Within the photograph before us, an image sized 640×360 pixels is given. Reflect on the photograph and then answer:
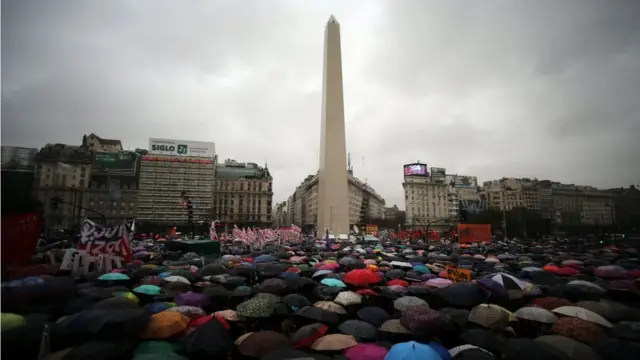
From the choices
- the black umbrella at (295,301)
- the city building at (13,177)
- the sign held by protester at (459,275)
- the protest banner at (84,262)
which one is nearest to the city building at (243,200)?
the protest banner at (84,262)

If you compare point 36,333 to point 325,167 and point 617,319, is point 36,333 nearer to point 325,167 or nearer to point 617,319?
point 617,319

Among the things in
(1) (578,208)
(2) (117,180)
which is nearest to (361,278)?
(1) (578,208)

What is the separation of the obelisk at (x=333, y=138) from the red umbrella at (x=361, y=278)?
26617 millimetres

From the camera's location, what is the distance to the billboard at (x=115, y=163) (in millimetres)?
71688

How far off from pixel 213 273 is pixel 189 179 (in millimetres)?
74355

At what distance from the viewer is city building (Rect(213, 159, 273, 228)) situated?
87.6 meters

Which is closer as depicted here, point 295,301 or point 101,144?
point 295,301

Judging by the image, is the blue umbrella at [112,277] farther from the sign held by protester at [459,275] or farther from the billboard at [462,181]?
the billboard at [462,181]

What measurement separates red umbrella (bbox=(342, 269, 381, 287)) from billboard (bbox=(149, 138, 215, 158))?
77383mm

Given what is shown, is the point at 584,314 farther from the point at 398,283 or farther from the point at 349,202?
the point at 349,202

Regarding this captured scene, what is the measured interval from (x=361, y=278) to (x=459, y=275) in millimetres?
2886

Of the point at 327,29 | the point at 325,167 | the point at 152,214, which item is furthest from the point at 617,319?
the point at 152,214

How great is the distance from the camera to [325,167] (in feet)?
120

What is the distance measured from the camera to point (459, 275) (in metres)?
10.3
